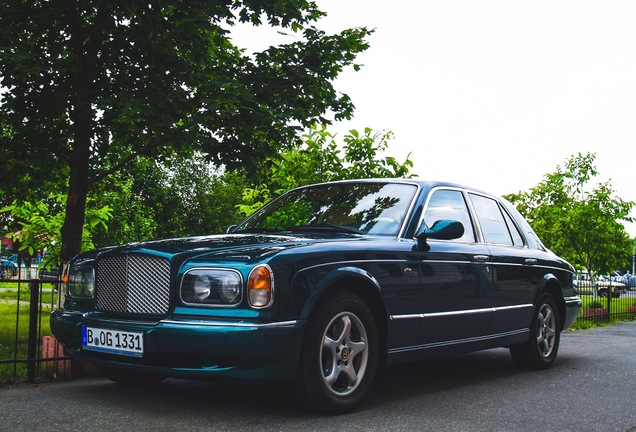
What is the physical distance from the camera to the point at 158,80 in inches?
340

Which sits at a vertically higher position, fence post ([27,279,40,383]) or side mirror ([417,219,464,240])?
side mirror ([417,219,464,240])

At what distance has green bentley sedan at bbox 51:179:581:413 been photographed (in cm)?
431

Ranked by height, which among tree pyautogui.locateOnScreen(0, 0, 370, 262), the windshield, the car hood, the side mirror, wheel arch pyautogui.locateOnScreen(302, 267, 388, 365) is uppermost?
tree pyautogui.locateOnScreen(0, 0, 370, 262)

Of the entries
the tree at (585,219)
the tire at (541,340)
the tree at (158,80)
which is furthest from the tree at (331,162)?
the tree at (585,219)

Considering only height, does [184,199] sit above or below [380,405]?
above

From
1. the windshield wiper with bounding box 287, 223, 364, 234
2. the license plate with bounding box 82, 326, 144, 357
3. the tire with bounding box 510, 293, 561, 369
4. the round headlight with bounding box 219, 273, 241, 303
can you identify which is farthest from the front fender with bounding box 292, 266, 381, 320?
the tire with bounding box 510, 293, 561, 369

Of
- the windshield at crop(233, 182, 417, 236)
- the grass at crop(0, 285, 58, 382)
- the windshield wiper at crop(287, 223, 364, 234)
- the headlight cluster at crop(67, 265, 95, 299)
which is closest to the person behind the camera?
the headlight cluster at crop(67, 265, 95, 299)

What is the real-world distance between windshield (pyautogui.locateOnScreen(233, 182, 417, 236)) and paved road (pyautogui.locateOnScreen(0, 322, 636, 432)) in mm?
1291

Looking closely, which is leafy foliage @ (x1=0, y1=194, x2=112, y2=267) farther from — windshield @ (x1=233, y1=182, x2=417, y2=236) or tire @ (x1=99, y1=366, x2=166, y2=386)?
tire @ (x1=99, y1=366, x2=166, y2=386)

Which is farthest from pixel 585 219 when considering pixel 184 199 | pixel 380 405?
pixel 184 199

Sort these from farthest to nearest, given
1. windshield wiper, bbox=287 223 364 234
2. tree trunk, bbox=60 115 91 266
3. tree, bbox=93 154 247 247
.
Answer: tree, bbox=93 154 247 247
tree trunk, bbox=60 115 91 266
windshield wiper, bbox=287 223 364 234

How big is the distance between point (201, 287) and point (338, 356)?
1015mm

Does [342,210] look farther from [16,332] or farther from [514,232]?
[16,332]

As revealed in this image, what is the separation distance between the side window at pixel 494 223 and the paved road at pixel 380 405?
4.24 feet
